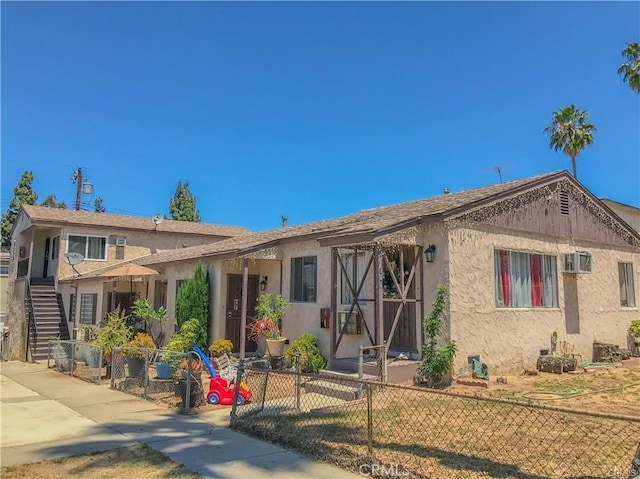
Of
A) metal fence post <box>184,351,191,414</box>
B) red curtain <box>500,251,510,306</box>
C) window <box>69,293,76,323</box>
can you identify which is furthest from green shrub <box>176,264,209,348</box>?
window <box>69,293,76,323</box>

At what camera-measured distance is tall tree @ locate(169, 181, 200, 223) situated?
50000mm

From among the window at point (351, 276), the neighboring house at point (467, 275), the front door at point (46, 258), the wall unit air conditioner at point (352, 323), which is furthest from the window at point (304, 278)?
the front door at point (46, 258)

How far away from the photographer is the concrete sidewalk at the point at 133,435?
16.9ft

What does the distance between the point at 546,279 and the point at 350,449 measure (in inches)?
360

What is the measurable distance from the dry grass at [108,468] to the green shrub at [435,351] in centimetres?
570

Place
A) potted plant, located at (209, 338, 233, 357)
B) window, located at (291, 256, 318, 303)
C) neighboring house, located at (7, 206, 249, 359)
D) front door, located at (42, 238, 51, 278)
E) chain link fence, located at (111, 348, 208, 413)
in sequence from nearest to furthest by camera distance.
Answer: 1. chain link fence, located at (111, 348, 208, 413)
2. potted plant, located at (209, 338, 233, 357)
3. window, located at (291, 256, 318, 303)
4. neighboring house, located at (7, 206, 249, 359)
5. front door, located at (42, 238, 51, 278)

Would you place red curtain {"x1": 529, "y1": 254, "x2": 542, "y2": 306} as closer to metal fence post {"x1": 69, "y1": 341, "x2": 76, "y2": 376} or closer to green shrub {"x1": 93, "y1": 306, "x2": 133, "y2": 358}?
green shrub {"x1": 93, "y1": 306, "x2": 133, "y2": 358}

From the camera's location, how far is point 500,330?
1118cm

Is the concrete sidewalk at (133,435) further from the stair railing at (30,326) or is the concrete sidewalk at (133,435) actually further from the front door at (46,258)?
the front door at (46,258)

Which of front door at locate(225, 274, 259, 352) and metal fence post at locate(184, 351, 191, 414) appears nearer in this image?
metal fence post at locate(184, 351, 191, 414)

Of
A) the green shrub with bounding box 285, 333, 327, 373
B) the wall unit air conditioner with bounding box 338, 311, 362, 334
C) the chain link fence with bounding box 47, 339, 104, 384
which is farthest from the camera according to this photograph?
the chain link fence with bounding box 47, 339, 104, 384

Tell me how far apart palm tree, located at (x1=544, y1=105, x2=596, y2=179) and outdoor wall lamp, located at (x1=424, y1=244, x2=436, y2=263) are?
866 inches

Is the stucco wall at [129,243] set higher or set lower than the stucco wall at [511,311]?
higher

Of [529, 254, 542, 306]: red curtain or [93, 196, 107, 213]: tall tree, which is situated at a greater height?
[93, 196, 107, 213]: tall tree
